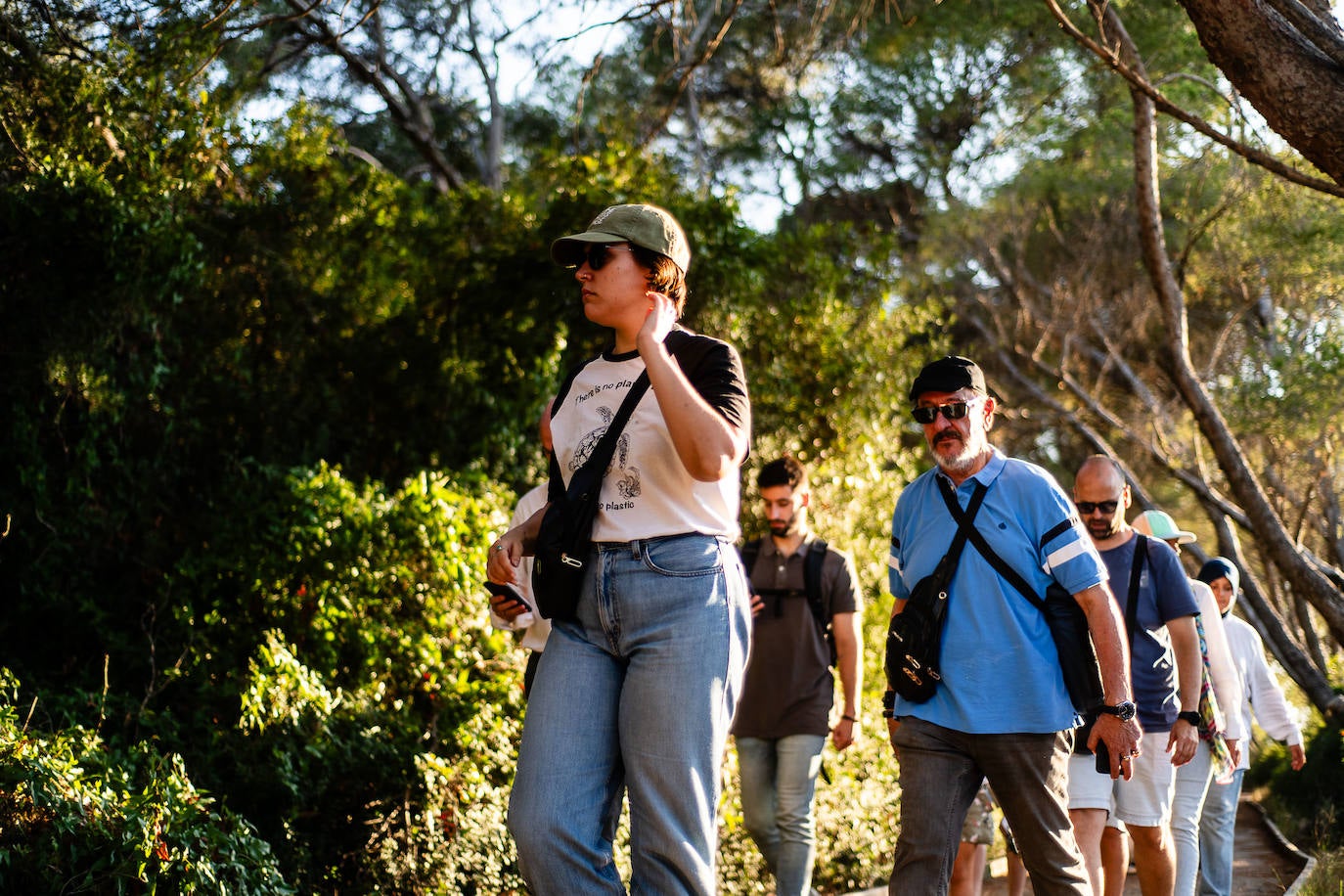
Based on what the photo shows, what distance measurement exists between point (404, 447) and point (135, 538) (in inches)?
71.6

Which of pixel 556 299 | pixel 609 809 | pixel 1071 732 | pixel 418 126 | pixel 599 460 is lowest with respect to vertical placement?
pixel 609 809

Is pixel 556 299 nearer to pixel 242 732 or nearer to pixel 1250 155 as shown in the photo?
pixel 242 732

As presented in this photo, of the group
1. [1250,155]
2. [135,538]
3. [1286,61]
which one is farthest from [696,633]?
[135,538]

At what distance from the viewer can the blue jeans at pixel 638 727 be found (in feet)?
8.75

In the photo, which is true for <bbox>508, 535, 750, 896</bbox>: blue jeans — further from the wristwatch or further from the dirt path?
the dirt path

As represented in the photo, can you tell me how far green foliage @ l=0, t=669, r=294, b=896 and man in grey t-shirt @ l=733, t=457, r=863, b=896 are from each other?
2.14m

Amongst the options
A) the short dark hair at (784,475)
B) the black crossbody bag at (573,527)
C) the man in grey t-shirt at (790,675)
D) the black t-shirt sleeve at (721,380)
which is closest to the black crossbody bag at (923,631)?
the black t-shirt sleeve at (721,380)

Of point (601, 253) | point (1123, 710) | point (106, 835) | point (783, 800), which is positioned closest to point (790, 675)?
point (783, 800)

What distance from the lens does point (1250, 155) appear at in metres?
4.54

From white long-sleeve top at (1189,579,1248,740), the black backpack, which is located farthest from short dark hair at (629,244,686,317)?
white long-sleeve top at (1189,579,1248,740)

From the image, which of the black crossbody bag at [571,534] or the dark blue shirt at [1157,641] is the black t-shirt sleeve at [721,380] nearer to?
the black crossbody bag at [571,534]

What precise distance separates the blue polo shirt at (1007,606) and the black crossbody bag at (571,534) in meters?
1.43

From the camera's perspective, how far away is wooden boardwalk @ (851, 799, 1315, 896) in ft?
24.4

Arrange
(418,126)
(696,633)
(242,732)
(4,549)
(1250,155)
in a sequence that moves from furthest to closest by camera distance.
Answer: (418,126)
(4,549)
(242,732)
(1250,155)
(696,633)
